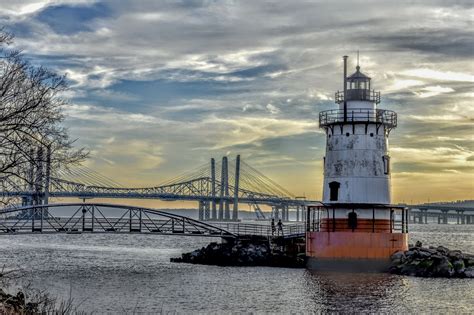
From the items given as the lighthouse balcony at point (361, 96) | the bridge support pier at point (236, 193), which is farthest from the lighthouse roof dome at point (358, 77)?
the bridge support pier at point (236, 193)

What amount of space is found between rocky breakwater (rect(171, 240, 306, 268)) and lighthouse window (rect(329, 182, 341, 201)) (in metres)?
4.03

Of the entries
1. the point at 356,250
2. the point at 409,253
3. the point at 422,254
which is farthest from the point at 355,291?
the point at 422,254

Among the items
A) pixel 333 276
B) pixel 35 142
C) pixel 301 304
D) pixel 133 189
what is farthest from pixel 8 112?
pixel 133 189

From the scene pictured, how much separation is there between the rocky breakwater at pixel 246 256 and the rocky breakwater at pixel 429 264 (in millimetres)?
5636

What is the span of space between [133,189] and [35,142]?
111m

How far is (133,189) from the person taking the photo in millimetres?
127875

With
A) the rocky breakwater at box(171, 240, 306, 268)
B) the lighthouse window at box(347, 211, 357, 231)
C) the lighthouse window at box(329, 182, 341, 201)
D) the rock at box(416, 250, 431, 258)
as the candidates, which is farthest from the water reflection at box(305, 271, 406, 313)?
the lighthouse window at box(329, 182, 341, 201)

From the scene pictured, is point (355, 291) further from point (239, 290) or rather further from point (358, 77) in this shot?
point (358, 77)

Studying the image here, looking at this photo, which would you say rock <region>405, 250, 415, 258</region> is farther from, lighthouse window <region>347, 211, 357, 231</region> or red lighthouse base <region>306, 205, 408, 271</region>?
lighthouse window <region>347, 211, 357, 231</region>

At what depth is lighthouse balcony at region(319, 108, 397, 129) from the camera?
130 ft

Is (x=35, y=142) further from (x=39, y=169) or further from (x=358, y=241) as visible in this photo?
(x=358, y=241)

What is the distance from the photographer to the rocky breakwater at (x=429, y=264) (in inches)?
1459

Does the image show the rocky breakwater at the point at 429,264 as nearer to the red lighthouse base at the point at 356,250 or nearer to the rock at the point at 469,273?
the rock at the point at 469,273

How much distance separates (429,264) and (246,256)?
35.8 ft
